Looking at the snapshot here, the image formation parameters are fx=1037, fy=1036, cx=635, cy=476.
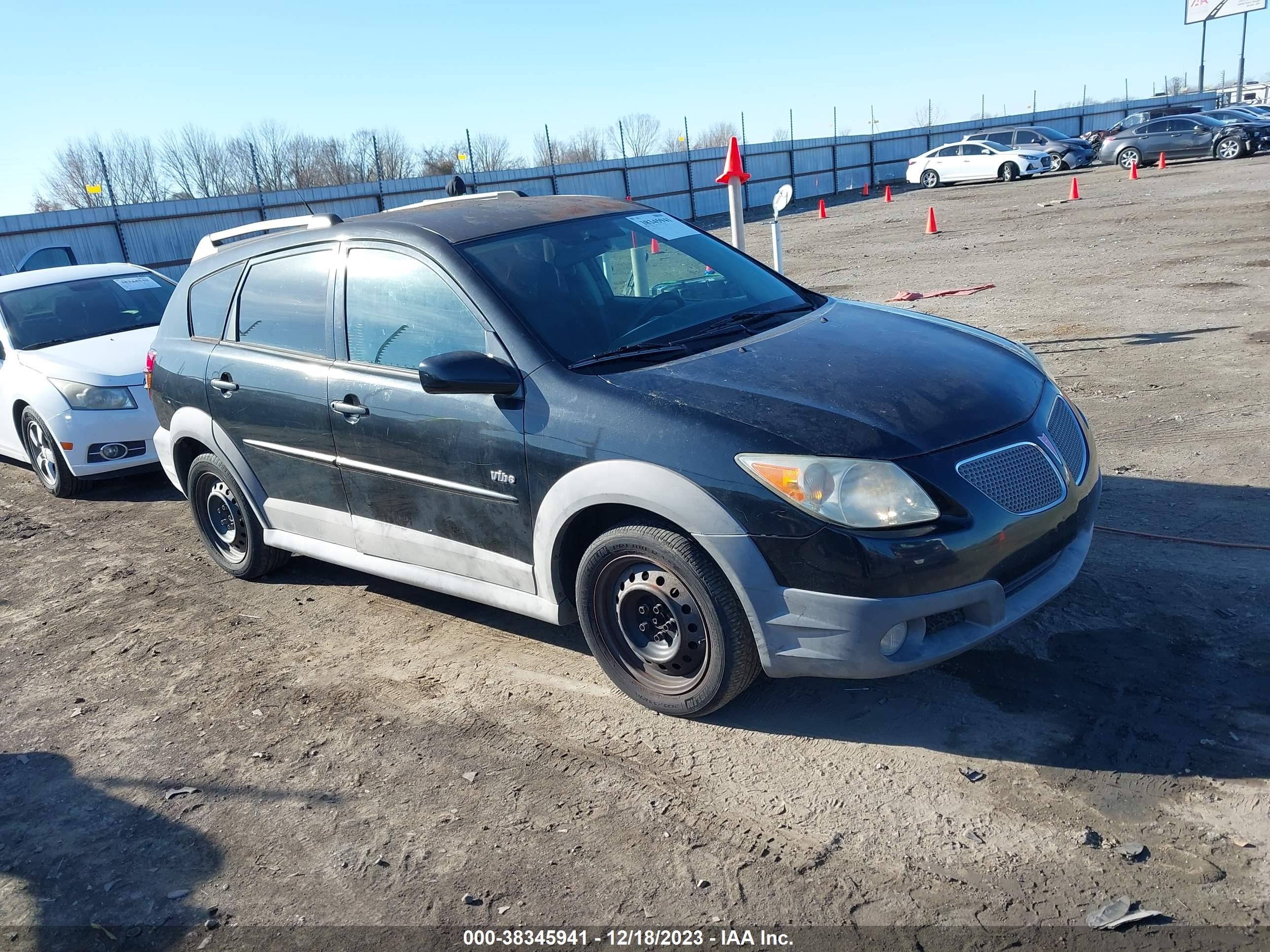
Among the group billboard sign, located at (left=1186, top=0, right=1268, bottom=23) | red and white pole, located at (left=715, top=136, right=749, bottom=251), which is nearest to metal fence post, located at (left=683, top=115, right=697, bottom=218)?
red and white pole, located at (left=715, top=136, right=749, bottom=251)

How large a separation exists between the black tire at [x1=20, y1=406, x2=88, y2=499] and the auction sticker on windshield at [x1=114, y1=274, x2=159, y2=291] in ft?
4.88

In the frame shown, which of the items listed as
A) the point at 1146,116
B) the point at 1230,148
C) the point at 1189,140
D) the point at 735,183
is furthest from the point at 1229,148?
the point at 735,183

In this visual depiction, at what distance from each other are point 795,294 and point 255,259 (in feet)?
9.02

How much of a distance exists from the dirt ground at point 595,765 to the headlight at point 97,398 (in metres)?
1.98

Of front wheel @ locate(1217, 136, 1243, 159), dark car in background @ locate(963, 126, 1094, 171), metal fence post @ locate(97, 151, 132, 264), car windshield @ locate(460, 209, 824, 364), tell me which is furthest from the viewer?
dark car in background @ locate(963, 126, 1094, 171)

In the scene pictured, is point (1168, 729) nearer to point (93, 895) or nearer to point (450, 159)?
point (93, 895)

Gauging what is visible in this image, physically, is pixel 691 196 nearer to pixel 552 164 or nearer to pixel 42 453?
pixel 552 164

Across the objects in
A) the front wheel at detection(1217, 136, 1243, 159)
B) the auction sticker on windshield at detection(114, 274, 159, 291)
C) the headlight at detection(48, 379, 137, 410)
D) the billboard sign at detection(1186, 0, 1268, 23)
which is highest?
the billboard sign at detection(1186, 0, 1268, 23)

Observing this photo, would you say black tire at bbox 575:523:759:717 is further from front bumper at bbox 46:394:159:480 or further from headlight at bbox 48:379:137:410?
headlight at bbox 48:379:137:410

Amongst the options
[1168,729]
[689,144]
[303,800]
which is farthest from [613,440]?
[689,144]

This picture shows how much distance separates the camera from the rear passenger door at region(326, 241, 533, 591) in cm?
409

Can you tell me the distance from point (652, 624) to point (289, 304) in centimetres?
252

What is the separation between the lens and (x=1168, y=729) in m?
3.44

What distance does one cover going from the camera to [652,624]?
387 cm
